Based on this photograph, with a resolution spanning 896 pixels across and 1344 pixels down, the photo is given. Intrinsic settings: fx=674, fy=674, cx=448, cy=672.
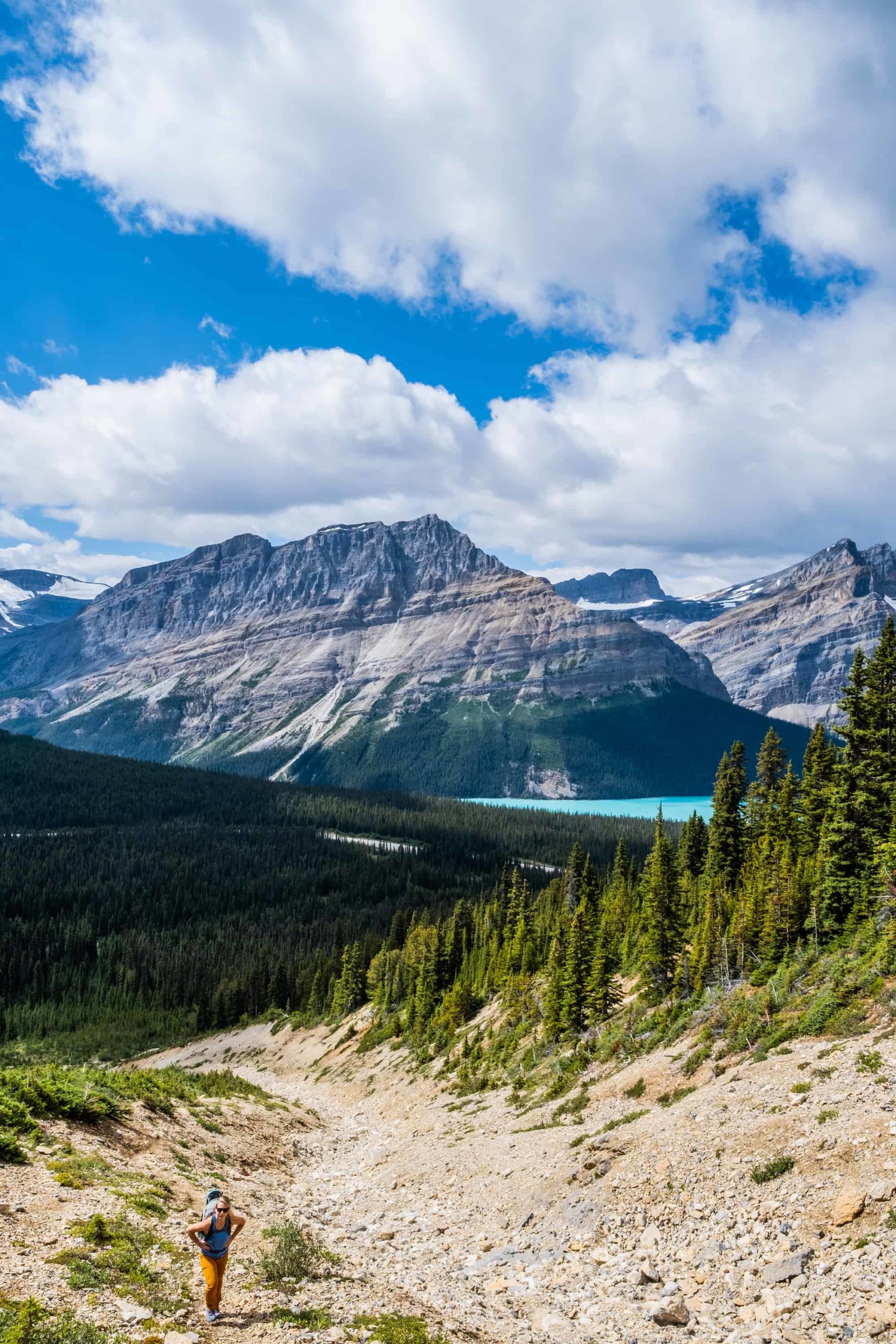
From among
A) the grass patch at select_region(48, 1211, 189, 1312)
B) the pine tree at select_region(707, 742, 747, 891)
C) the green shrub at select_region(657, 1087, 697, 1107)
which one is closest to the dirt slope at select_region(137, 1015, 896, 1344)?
the green shrub at select_region(657, 1087, 697, 1107)

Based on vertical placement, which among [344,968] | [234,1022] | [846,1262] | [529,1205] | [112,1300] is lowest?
[234,1022]

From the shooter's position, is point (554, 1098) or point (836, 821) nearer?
point (554, 1098)

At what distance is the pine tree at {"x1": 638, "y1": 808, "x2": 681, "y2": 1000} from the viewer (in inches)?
1650

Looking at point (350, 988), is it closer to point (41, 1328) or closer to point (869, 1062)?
point (869, 1062)

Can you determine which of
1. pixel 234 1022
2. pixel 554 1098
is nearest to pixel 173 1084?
pixel 554 1098

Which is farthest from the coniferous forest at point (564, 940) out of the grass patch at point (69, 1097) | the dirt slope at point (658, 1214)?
the grass patch at point (69, 1097)

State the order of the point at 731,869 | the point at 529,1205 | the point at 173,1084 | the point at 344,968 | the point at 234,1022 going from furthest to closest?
1. the point at 234,1022
2. the point at 344,968
3. the point at 731,869
4. the point at 173,1084
5. the point at 529,1205

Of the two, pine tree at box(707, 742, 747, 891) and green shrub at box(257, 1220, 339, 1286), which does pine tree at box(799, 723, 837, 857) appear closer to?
pine tree at box(707, 742, 747, 891)

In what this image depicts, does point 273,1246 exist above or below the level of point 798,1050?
below

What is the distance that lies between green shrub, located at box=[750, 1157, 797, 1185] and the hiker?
1308cm

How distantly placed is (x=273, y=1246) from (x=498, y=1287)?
246 inches

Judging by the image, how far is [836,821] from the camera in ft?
127

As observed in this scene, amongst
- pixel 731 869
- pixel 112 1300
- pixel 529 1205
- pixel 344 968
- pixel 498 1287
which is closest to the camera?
pixel 112 1300

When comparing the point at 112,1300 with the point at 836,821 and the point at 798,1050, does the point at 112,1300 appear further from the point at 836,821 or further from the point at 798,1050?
the point at 836,821
